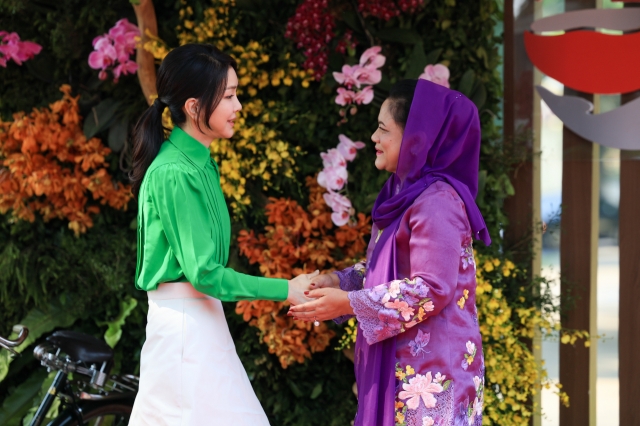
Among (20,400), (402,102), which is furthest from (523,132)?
(20,400)

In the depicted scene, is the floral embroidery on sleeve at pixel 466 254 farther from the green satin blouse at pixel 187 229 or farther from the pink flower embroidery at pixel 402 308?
the green satin blouse at pixel 187 229

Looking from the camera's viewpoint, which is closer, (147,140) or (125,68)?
(147,140)

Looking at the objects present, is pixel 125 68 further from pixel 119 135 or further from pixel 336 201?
pixel 336 201

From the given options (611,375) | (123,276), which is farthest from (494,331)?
(123,276)

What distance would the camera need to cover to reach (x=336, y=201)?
3.48 metres

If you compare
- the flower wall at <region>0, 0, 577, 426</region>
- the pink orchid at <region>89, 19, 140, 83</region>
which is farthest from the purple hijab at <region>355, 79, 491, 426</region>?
the pink orchid at <region>89, 19, 140, 83</region>

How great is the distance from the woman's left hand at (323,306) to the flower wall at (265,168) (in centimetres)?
108

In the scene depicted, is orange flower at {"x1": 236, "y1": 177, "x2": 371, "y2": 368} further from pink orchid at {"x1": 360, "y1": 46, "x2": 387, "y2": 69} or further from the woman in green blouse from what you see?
the woman in green blouse

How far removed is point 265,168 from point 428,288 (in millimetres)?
1733

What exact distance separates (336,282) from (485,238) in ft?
1.71

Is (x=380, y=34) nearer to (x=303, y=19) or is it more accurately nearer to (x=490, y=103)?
(x=303, y=19)

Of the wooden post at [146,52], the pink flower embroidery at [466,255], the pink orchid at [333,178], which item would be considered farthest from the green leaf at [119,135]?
the pink flower embroidery at [466,255]

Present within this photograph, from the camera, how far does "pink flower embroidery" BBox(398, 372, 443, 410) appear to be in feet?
Result: 7.21

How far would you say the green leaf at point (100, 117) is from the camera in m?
4.00
